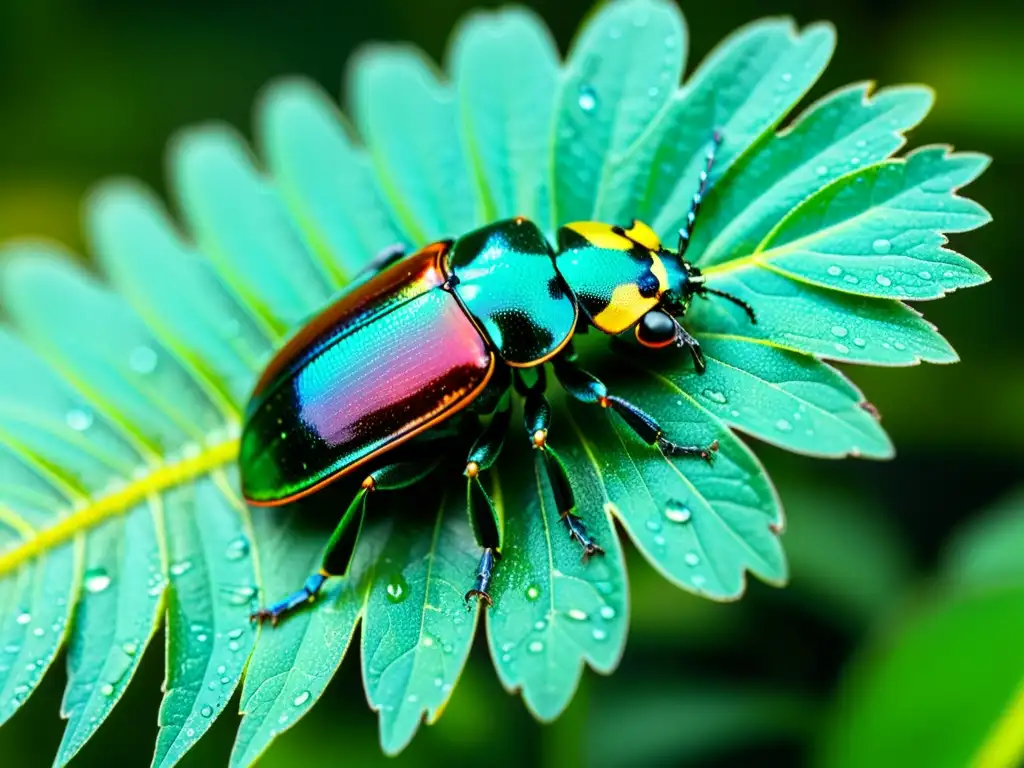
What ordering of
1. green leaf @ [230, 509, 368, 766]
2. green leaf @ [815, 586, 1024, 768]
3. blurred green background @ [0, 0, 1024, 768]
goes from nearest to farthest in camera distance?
green leaf @ [230, 509, 368, 766] < green leaf @ [815, 586, 1024, 768] < blurred green background @ [0, 0, 1024, 768]

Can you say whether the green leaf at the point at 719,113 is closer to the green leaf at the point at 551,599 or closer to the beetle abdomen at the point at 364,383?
the beetle abdomen at the point at 364,383

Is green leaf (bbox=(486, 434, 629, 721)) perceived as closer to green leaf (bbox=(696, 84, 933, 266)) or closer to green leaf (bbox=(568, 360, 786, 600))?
green leaf (bbox=(568, 360, 786, 600))

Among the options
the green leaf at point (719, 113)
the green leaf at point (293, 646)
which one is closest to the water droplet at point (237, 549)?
the green leaf at point (293, 646)

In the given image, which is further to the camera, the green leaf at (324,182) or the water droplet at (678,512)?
the green leaf at (324,182)

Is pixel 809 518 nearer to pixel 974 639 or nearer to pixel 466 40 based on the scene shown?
pixel 974 639

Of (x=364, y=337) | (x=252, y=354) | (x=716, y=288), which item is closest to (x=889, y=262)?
(x=716, y=288)

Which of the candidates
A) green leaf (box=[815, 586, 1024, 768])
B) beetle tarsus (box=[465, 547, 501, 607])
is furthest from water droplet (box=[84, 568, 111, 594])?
green leaf (box=[815, 586, 1024, 768])
